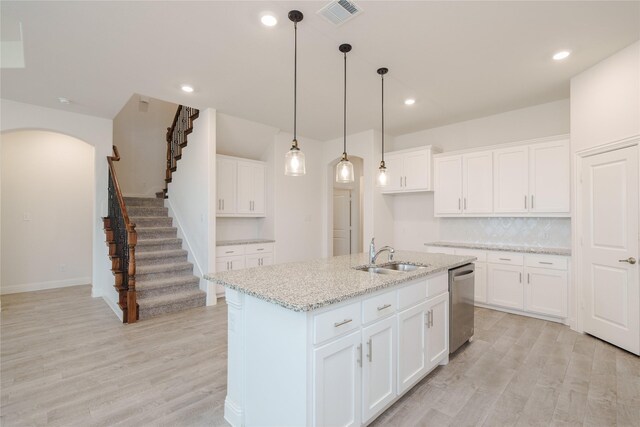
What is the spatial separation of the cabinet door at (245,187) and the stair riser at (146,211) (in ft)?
5.23

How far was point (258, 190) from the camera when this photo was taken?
5.71m

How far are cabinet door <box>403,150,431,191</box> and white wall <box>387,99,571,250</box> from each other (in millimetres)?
425

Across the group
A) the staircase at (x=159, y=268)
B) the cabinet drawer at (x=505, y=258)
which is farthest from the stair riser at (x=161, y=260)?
the cabinet drawer at (x=505, y=258)

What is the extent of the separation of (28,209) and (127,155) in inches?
74.1

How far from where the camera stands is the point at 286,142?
5883 millimetres

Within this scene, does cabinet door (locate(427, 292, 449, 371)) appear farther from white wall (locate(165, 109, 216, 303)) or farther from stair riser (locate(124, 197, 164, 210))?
stair riser (locate(124, 197, 164, 210))

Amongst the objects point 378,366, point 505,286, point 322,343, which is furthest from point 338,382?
point 505,286

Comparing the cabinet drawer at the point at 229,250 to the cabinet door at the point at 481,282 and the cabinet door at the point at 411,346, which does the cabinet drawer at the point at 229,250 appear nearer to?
the cabinet door at the point at 411,346

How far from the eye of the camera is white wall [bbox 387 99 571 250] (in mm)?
4402

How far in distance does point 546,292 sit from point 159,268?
5473mm

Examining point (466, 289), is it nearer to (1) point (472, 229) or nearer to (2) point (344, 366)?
(2) point (344, 366)

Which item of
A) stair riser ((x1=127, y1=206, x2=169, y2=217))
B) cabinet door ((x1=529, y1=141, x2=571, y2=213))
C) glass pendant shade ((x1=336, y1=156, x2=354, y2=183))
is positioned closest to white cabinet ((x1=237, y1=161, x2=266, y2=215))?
stair riser ((x1=127, y1=206, x2=169, y2=217))

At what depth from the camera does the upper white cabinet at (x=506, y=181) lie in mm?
4008

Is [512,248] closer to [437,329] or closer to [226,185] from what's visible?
[437,329]
